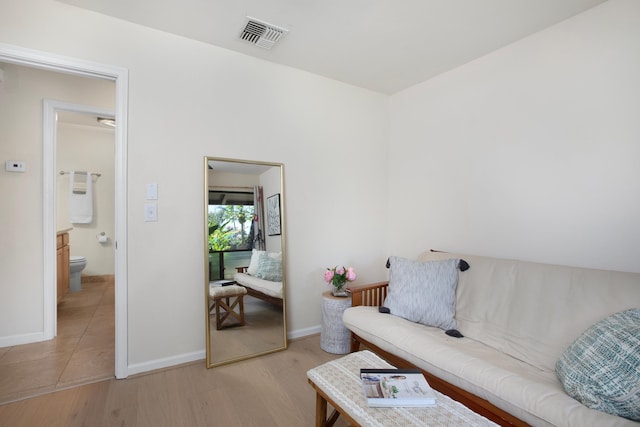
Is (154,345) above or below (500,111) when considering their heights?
below

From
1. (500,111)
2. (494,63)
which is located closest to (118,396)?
(500,111)

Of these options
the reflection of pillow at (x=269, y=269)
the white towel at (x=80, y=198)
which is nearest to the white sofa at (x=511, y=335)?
the reflection of pillow at (x=269, y=269)

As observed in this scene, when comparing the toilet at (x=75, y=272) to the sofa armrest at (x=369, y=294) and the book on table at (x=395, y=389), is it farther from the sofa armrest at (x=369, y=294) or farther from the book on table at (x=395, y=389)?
the book on table at (x=395, y=389)

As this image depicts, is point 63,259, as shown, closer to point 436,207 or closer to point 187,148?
point 187,148

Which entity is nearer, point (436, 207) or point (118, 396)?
point (118, 396)

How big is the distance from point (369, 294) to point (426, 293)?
51 centimetres

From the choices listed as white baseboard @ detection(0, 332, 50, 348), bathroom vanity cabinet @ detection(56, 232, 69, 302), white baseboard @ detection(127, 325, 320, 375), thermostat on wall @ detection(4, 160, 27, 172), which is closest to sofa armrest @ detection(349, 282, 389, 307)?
white baseboard @ detection(127, 325, 320, 375)

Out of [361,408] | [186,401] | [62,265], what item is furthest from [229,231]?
[62,265]

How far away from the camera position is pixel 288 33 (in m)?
2.20

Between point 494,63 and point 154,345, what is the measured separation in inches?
132

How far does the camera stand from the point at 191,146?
2.31 meters

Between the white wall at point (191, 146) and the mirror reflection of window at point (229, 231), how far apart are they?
0.10 m

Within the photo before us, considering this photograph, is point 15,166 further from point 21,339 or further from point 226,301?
point 226,301

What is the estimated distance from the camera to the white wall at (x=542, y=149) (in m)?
1.78
